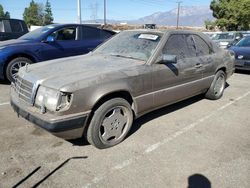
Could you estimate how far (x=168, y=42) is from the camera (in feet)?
14.5

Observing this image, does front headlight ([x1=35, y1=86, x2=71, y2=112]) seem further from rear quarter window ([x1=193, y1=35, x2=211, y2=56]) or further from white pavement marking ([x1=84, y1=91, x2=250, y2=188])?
rear quarter window ([x1=193, y1=35, x2=211, y2=56])

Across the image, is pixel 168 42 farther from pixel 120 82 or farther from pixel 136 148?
pixel 136 148

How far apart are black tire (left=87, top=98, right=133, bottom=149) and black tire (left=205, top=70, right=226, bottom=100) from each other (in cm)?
270

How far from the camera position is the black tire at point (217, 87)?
5.81m

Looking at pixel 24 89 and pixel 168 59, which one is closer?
pixel 24 89

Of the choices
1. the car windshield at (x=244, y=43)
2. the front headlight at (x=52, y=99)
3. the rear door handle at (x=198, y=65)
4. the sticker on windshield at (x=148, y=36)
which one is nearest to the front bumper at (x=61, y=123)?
the front headlight at (x=52, y=99)

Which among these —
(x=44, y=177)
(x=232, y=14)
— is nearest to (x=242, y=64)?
(x=44, y=177)

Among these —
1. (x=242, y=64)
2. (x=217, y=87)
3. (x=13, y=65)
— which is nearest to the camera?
(x=217, y=87)

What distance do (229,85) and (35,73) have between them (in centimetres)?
584

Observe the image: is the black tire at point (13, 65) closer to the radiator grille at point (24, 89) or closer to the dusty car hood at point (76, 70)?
the dusty car hood at point (76, 70)

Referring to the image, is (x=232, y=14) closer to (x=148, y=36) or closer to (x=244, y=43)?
(x=244, y=43)

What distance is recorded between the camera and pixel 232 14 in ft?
119

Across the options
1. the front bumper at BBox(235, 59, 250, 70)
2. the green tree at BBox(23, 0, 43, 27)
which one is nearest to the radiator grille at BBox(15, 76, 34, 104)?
the front bumper at BBox(235, 59, 250, 70)

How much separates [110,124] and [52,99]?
0.91 meters
